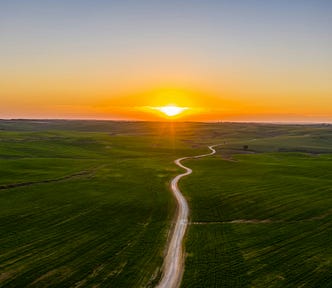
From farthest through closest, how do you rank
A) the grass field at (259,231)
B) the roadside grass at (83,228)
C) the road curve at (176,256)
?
the roadside grass at (83,228), the grass field at (259,231), the road curve at (176,256)

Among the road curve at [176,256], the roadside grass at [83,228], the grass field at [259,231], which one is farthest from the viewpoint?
the roadside grass at [83,228]

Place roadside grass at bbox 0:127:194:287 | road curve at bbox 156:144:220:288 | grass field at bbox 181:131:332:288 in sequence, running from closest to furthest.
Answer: road curve at bbox 156:144:220:288 < grass field at bbox 181:131:332:288 < roadside grass at bbox 0:127:194:287

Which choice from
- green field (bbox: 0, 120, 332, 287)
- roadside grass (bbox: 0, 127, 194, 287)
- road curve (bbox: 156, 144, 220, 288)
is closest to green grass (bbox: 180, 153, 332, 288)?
green field (bbox: 0, 120, 332, 287)

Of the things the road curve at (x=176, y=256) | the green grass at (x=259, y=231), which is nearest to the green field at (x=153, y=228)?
the green grass at (x=259, y=231)

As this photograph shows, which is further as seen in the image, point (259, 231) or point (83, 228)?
point (83, 228)

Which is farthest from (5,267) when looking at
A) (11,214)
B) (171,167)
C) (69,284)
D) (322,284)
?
(171,167)

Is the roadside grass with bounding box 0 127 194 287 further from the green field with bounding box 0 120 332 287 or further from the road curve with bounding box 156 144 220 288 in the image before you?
the road curve with bounding box 156 144 220 288

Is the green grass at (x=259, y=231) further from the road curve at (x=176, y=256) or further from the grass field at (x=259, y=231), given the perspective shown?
the road curve at (x=176, y=256)

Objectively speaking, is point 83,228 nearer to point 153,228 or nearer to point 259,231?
point 153,228

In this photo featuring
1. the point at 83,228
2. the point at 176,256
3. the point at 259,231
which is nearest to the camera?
the point at 176,256

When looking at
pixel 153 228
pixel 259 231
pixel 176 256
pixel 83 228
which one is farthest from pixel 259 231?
pixel 83 228

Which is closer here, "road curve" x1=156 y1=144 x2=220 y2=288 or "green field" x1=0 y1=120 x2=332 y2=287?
"road curve" x1=156 y1=144 x2=220 y2=288
